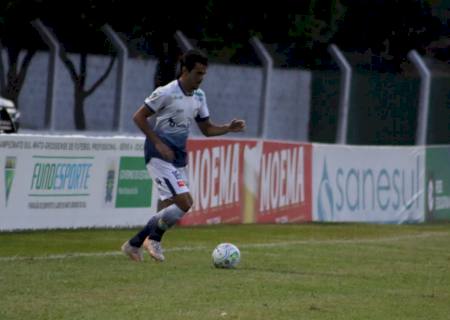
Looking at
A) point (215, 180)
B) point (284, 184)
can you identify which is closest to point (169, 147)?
point (215, 180)

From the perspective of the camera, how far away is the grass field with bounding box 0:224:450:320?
10.3 meters

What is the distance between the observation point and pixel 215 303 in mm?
10664

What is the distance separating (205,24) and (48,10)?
134 inches

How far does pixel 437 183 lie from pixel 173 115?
12.9 m

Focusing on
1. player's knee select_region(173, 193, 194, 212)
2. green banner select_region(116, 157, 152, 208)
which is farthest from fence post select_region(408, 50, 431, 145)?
player's knee select_region(173, 193, 194, 212)

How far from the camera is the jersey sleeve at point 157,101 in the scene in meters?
13.7

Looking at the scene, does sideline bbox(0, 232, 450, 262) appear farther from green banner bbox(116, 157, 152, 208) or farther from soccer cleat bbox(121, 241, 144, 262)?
green banner bbox(116, 157, 152, 208)

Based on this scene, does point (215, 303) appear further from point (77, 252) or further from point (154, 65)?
point (154, 65)

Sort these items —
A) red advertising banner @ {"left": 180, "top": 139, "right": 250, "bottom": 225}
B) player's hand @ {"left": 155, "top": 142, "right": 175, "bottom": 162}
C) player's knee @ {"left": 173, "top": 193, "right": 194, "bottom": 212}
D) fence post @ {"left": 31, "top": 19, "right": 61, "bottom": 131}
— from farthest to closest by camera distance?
fence post @ {"left": 31, "top": 19, "right": 61, "bottom": 131} → red advertising banner @ {"left": 180, "top": 139, "right": 250, "bottom": 225} → player's knee @ {"left": 173, "top": 193, "right": 194, "bottom": 212} → player's hand @ {"left": 155, "top": 142, "right": 175, "bottom": 162}

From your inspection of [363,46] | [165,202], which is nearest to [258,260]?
[165,202]

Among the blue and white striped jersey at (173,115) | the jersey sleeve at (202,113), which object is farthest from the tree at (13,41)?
the blue and white striped jersey at (173,115)

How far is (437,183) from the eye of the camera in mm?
25922

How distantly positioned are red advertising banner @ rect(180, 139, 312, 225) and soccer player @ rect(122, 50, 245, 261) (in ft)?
19.9

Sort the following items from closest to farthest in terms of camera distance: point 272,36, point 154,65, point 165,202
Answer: point 165,202 < point 154,65 < point 272,36
